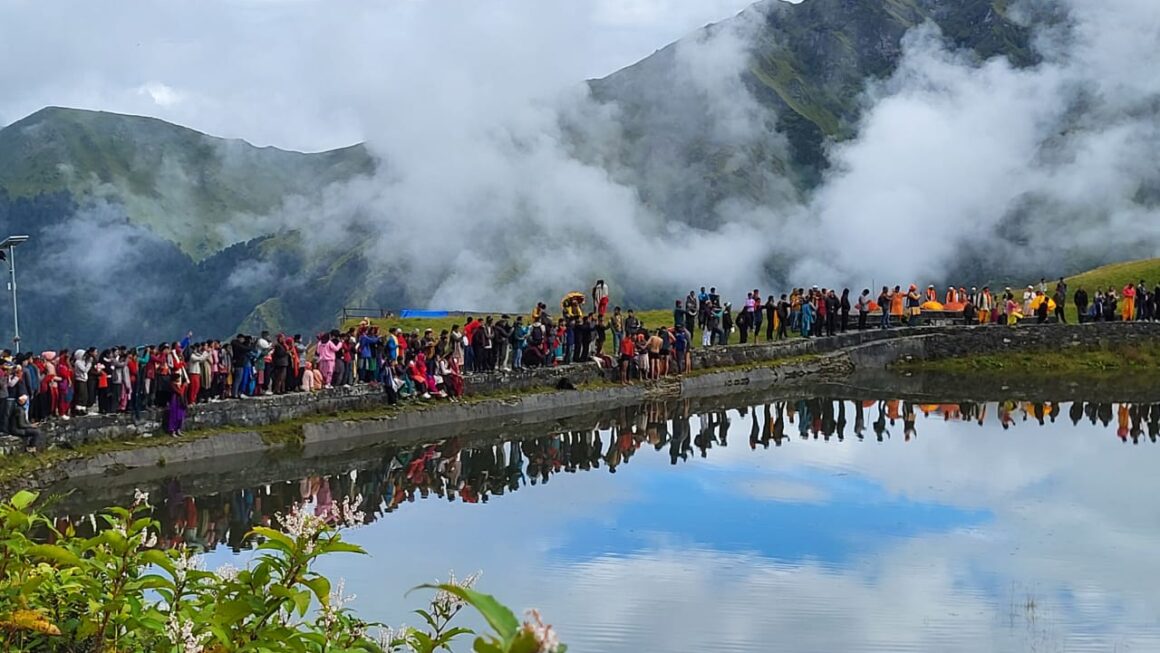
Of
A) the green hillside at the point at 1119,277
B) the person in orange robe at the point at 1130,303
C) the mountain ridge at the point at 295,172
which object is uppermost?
the mountain ridge at the point at 295,172

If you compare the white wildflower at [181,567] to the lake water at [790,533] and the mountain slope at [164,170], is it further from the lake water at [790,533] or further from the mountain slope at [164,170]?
the mountain slope at [164,170]

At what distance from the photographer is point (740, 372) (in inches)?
1599

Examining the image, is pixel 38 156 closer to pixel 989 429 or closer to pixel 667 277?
pixel 667 277

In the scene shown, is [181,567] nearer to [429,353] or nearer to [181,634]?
[181,634]

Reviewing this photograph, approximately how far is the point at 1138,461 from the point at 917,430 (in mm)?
6191

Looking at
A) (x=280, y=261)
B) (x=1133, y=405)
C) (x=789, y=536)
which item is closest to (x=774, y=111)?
(x=280, y=261)

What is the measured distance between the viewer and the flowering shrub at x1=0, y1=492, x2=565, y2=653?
5898mm

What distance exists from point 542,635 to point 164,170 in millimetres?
109289

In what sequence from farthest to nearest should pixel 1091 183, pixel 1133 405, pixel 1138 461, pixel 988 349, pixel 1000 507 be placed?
1. pixel 1091 183
2. pixel 988 349
3. pixel 1133 405
4. pixel 1138 461
5. pixel 1000 507

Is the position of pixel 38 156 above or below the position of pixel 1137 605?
above

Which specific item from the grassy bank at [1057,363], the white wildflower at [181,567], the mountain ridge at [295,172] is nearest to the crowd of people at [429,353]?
the grassy bank at [1057,363]

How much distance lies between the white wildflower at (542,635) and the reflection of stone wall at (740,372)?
2184 cm

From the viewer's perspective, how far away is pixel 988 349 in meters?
46.3

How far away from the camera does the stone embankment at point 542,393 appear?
84.7 feet
